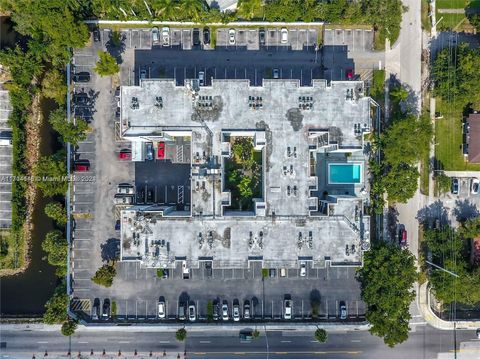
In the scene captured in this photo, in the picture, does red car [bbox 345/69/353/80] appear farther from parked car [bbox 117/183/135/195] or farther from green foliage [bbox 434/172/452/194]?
parked car [bbox 117/183/135/195]

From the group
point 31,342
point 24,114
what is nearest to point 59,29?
point 24,114

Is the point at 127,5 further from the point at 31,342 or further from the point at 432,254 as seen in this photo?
the point at 432,254

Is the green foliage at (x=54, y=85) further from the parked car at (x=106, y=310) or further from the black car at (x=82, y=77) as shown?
the parked car at (x=106, y=310)

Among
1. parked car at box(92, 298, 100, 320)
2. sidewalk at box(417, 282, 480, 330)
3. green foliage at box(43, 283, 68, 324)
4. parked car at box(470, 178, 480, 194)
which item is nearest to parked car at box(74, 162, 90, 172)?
green foliage at box(43, 283, 68, 324)

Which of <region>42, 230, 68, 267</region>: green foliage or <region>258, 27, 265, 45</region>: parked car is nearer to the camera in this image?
<region>42, 230, 68, 267</region>: green foliage

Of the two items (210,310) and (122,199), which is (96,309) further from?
(210,310)

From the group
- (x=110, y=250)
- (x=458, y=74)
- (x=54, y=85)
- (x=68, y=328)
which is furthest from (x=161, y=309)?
(x=458, y=74)

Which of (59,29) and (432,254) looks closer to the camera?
(59,29)
